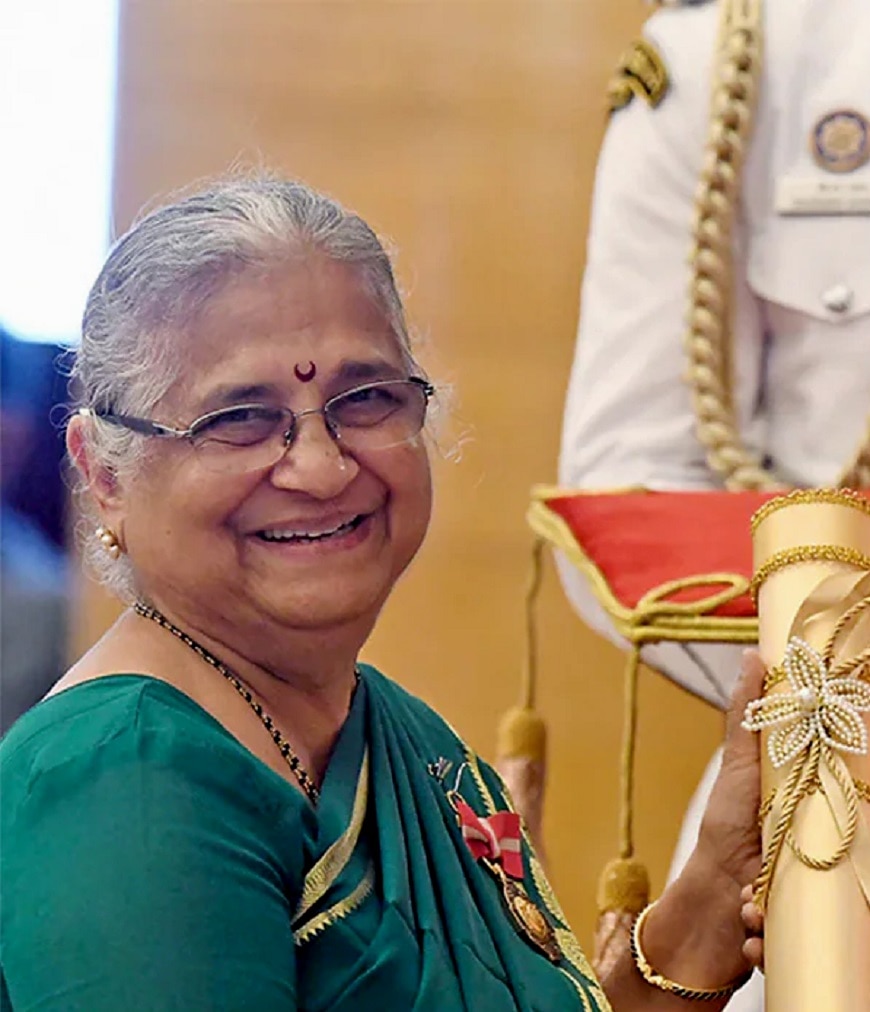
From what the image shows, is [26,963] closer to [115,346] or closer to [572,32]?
[115,346]

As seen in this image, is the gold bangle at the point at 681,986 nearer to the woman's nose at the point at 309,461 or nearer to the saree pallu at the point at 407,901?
the saree pallu at the point at 407,901

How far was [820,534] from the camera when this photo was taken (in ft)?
3.03

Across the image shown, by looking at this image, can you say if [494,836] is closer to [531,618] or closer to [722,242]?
[531,618]

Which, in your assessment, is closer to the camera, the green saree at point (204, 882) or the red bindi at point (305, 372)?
the green saree at point (204, 882)

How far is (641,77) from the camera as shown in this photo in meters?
1.38

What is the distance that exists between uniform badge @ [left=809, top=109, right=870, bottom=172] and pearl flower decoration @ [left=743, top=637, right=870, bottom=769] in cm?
58

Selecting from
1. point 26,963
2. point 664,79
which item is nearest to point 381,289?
point 26,963

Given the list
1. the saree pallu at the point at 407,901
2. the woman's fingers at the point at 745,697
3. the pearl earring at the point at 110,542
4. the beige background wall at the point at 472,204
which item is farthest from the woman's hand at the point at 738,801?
the beige background wall at the point at 472,204

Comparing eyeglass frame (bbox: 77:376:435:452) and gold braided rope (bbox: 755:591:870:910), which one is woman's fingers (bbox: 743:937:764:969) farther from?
eyeglass frame (bbox: 77:376:435:452)

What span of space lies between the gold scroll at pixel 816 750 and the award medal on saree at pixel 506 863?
0.41 ft

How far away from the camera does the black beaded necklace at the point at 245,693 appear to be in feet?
2.59

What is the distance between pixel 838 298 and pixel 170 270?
745 mm

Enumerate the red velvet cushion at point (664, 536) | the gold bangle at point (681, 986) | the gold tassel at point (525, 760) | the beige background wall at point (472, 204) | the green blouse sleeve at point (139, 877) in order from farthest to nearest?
the beige background wall at point (472, 204) < the gold tassel at point (525, 760) < the red velvet cushion at point (664, 536) < the gold bangle at point (681, 986) < the green blouse sleeve at point (139, 877)

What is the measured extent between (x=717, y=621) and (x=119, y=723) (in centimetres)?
57
